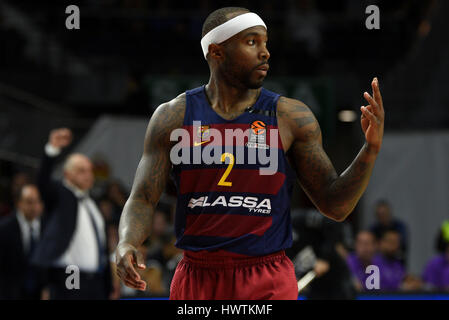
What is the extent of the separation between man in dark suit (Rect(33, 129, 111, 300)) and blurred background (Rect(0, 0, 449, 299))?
4.97ft

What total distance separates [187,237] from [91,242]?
12.4 feet

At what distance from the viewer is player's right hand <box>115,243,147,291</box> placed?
282 cm

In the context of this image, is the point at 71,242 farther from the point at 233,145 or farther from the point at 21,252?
the point at 233,145

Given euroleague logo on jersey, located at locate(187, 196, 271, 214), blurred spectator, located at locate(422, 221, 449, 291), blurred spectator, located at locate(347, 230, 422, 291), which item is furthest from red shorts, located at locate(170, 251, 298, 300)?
blurred spectator, located at locate(422, 221, 449, 291)

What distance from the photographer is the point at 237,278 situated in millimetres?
3090

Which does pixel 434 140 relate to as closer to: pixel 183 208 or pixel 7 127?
pixel 7 127

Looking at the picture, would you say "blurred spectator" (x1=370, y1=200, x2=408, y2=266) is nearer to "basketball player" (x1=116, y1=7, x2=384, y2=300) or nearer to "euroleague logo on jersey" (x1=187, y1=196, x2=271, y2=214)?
"basketball player" (x1=116, y1=7, x2=384, y2=300)

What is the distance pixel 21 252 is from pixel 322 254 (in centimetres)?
349

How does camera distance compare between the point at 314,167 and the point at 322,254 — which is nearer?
the point at 314,167

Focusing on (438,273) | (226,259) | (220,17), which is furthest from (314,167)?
(438,273)

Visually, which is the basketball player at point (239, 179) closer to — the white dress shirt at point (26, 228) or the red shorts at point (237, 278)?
the red shorts at point (237, 278)

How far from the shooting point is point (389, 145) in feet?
38.8

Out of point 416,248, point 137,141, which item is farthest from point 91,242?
point 416,248

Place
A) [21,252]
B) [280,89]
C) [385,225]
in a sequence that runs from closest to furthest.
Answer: [21,252]
[385,225]
[280,89]
